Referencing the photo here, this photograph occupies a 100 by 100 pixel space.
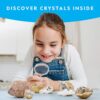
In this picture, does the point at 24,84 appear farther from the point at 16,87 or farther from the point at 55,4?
the point at 55,4

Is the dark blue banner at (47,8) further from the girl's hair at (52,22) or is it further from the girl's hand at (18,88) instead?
the girl's hand at (18,88)

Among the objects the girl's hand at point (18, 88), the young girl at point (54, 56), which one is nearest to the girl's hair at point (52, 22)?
the young girl at point (54, 56)

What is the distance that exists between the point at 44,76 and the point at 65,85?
0.07 m

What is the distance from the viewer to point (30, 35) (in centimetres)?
83

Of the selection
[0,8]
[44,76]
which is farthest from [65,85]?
[0,8]

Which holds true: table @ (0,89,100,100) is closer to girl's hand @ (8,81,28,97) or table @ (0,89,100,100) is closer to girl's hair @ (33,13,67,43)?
girl's hand @ (8,81,28,97)

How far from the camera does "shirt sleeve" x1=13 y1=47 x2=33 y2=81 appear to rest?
0.80 m

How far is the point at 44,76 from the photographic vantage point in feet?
2.68

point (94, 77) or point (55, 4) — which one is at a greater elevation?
point (55, 4)

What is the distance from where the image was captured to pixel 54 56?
2.68 ft

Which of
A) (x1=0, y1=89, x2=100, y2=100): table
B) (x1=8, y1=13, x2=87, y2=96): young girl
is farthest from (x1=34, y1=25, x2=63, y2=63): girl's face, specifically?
(x1=0, y1=89, x2=100, y2=100): table

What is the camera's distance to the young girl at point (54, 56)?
2.60 ft

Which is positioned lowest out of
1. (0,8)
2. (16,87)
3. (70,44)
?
(16,87)

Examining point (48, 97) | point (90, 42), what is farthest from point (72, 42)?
point (48, 97)
